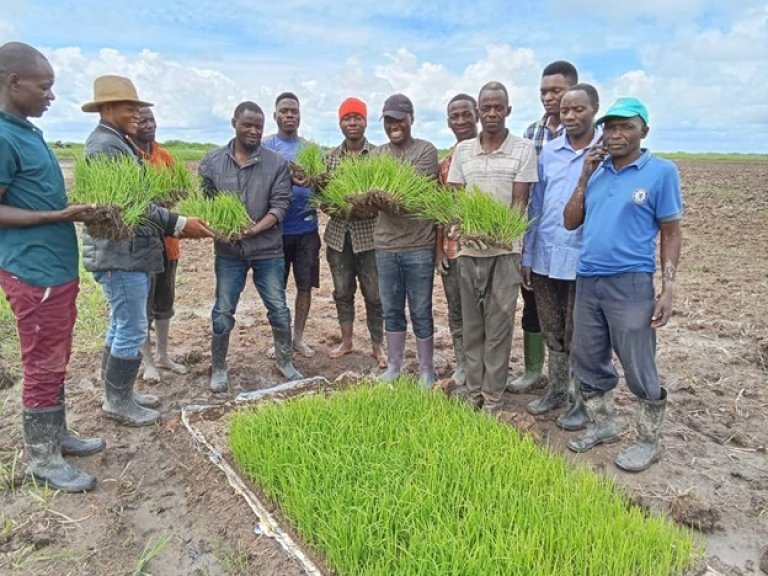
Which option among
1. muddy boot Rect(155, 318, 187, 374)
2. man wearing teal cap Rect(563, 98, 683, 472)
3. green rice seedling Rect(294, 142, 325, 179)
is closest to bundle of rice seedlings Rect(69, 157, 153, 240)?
green rice seedling Rect(294, 142, 325, 179)

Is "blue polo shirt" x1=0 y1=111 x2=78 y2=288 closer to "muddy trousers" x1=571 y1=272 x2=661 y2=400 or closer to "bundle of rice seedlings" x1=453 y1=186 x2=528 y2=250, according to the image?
"bundle of rice seedlings" x1=453 y1=186 x2=528 y2=250

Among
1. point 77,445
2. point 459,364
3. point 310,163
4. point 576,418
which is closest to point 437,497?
point 576,418

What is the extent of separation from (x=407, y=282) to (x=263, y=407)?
145 cm

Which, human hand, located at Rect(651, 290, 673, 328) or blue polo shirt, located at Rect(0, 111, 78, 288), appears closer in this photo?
blue polo shirt, located at Rect(0, 111, 78, 288)

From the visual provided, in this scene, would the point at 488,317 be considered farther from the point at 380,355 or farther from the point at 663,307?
the point at 380,355

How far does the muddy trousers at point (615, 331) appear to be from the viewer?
346 cm

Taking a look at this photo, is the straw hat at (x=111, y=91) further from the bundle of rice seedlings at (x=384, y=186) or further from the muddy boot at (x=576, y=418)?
the muddy boot at (x=576, y=418)

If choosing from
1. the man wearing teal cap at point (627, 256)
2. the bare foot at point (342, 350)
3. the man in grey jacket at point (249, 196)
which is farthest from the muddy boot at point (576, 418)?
the man in grey jacket at point (249, 196)

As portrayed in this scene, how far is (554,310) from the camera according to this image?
4.21 meters

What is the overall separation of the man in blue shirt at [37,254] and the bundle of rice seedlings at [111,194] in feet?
0.43

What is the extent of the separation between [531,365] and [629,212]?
5.97 feet

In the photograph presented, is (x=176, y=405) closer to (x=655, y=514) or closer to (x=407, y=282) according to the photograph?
(x=407, y=282)

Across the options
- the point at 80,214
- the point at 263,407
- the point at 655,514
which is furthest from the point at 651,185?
the point at 80,214

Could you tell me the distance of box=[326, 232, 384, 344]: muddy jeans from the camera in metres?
5.13
